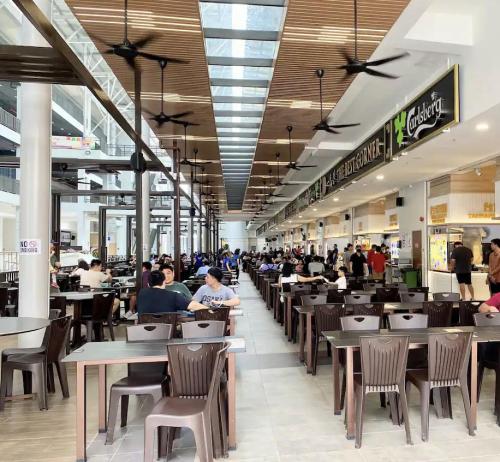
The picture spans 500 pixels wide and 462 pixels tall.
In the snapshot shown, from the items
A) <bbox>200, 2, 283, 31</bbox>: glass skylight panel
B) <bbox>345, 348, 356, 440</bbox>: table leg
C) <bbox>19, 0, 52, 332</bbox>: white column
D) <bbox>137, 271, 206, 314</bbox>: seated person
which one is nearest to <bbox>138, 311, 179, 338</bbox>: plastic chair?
<bbox>137, 271, 206, 314</bbox>: seated person

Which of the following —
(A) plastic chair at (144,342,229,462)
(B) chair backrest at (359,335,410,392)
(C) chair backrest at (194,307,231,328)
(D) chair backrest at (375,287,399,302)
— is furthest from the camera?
(D) chair backrest at (375,287,399,302)

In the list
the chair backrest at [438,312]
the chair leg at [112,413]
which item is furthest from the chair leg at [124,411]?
the chair backrest at [438,312]

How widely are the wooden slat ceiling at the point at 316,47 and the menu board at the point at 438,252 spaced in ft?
14.0

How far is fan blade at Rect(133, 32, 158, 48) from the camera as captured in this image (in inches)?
201

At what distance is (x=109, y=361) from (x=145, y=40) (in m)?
3.96

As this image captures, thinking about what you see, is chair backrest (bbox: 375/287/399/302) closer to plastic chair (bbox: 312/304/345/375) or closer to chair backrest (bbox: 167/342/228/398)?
plastic chair (bbox: 312/304/345/375)

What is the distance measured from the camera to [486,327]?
3.81m

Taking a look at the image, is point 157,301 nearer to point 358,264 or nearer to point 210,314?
point 210,314

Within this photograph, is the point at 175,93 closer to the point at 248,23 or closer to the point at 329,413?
the point at 248,23

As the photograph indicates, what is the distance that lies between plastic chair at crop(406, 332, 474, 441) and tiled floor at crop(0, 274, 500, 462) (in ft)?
0.70

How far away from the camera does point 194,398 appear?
282 cm

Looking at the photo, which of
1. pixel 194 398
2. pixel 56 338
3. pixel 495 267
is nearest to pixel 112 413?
pixel 194 398

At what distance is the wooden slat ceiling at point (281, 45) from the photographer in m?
4.55

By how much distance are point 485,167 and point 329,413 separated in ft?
24.4
